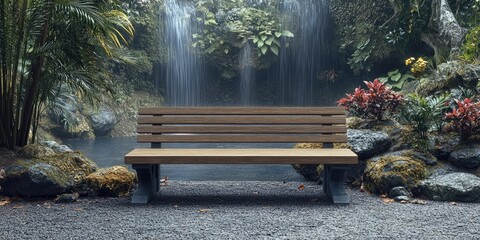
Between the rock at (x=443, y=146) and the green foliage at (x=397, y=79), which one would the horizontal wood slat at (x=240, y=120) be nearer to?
the rock at (x=443, y=146)

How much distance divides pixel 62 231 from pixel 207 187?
2422 mm

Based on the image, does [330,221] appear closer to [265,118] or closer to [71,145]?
[265,118]

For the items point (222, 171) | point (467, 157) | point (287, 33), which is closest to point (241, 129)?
point (467, 157)

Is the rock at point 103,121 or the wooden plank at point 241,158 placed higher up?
the wooden plank at point 241,158

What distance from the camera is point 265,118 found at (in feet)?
19.2

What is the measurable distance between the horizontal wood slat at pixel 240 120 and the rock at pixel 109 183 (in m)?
0.61

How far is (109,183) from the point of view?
220 inches

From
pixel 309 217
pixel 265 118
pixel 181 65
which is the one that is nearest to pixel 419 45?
pixel 181 65

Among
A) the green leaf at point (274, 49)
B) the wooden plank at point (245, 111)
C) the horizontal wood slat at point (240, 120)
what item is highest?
the green leaf at point (274, 49)

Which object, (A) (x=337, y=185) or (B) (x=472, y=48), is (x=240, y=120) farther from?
(B) (x=472, y=48)

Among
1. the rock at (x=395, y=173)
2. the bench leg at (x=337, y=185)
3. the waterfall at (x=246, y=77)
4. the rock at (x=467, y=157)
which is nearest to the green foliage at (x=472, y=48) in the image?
Result: the rock at (x=467, y=157)

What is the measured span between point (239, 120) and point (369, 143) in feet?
5.27

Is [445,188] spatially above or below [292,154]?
below

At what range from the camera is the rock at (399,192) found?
17.9ft
